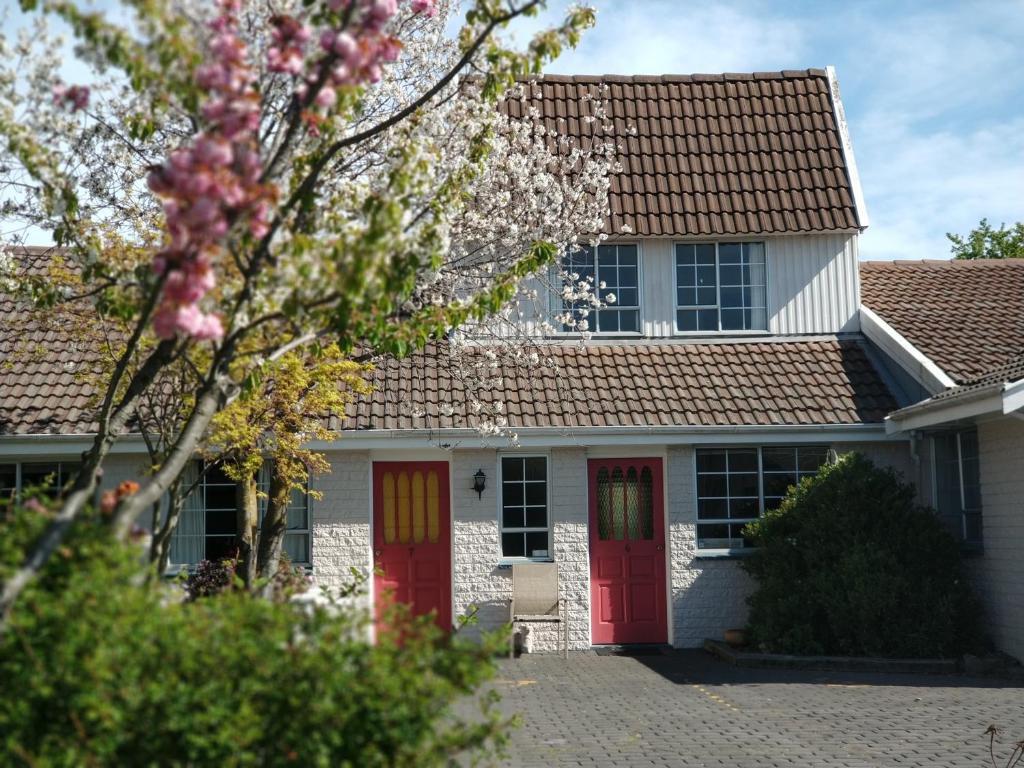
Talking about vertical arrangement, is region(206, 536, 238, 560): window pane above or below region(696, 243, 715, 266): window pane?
below

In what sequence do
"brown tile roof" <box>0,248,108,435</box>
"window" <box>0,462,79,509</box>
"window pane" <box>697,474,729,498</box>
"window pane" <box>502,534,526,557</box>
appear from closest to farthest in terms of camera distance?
1. "brown tile roof" <box>0,248,108,435</box>
2. "window" <box>0,462,79,509</box>
3. "window pane" <box>502,534,526,557</box>
4. "window pane" <box>697,474,729,498</box>

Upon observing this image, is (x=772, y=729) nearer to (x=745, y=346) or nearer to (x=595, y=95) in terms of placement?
(x=745, y=346)

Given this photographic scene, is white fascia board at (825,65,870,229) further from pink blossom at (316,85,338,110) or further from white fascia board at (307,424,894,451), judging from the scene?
pink blossom at (316,85,338,110)

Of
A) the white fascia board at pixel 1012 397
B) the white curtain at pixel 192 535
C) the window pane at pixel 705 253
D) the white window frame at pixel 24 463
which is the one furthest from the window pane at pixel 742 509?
the white window frame at pixel 24 463

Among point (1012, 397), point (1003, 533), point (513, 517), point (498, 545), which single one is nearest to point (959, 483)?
point (1003, 533)

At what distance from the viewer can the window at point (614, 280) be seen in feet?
59.8

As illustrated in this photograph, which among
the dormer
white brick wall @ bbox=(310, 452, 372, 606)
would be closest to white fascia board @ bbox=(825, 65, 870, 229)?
the dormer

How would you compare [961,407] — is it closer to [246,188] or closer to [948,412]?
[948,412]

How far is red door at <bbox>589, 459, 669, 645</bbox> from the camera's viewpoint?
16.9 metres

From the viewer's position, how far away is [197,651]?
478cm

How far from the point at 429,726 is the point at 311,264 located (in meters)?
2.18

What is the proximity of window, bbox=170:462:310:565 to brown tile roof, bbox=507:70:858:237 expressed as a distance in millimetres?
6080

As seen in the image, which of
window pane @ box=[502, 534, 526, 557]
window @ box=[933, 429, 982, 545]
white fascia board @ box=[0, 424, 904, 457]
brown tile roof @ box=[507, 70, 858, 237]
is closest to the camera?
white fascia board @ box=[0, 424, 904, 457]

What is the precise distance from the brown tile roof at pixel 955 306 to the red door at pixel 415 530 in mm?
6907
